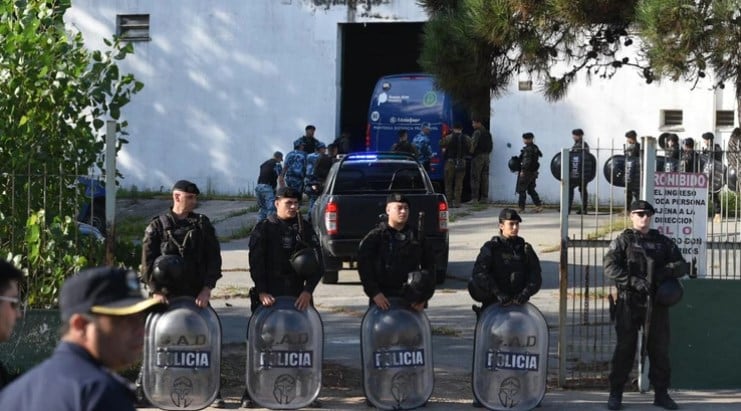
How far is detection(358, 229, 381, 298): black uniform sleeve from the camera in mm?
10242

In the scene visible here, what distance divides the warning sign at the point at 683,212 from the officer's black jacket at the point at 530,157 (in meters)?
13.5

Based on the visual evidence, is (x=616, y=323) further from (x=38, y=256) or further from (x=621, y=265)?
(x=38, y=256)

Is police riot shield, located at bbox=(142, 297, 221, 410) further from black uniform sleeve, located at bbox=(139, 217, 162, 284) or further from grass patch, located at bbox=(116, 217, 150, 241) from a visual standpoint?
grass patch, located at bbox=(116, 217, 150, 241)

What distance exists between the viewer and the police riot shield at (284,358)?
1008 cm

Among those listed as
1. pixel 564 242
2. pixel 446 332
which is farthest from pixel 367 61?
pixel 564 242

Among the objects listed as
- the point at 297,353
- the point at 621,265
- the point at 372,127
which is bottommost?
the point at 297,353

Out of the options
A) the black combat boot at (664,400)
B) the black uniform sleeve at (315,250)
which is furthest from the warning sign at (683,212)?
the black uniform sleeve at (315,250)

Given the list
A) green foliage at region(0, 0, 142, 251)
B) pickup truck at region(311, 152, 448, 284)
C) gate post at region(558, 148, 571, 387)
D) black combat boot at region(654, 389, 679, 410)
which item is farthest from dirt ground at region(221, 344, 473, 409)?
pickup truck at region(311, 152, 448, 284)

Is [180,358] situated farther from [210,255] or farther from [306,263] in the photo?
[306,263]

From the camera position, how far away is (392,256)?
10320 mm

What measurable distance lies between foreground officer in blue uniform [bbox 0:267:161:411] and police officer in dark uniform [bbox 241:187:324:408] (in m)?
6.32

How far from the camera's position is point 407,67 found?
106 feet

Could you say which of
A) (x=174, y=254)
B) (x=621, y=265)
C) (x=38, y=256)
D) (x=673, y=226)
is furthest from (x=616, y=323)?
(x=38, y=256)

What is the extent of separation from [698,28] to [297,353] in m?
4.23
